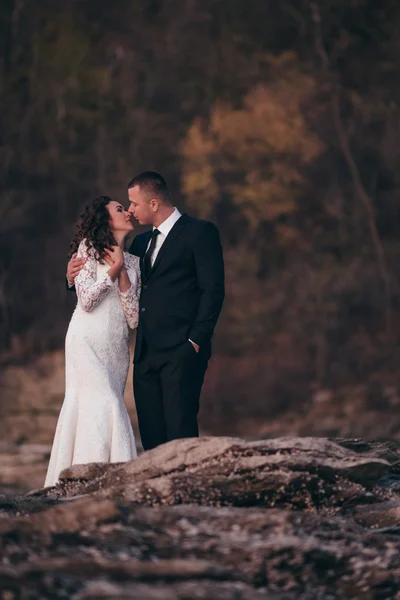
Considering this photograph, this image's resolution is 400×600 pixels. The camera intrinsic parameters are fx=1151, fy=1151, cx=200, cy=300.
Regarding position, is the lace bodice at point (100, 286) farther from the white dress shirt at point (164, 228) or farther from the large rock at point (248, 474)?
the large rock at point (248, 474)

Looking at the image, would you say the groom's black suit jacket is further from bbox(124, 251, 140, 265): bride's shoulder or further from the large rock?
the large rock

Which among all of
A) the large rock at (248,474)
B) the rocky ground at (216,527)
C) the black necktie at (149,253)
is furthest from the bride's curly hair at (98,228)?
the large rock at (248,474)

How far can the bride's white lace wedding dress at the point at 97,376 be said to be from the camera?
6.84 m

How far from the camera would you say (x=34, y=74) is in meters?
26.7

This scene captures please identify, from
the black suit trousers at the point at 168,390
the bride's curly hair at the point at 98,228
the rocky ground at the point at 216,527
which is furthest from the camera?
the bride's curly hair at the point at 98,228

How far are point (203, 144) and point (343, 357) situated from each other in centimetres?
584

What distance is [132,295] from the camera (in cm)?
686

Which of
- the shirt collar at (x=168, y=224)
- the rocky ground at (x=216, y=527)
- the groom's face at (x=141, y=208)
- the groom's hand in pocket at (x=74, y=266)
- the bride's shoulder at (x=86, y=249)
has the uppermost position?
the groom's face at (x=141, y=208)

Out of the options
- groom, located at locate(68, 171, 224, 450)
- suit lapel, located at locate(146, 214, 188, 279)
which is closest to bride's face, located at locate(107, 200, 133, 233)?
groom, located at locate(68, 171, 224, 450)

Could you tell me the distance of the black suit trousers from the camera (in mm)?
6664

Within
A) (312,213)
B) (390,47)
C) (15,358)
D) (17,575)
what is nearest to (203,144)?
(312,213)

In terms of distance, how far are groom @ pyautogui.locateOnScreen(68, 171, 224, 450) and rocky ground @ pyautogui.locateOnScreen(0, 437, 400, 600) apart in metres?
1.09

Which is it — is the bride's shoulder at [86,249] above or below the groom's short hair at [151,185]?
below

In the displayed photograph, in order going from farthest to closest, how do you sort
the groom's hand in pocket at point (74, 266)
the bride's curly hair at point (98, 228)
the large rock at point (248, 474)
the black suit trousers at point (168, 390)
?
the groom's hand in pocket at point (74, 266), the bride's curly hair at point (98, 228), the black suit trousers at point (168, 390), the large rock at point (248, 474)
